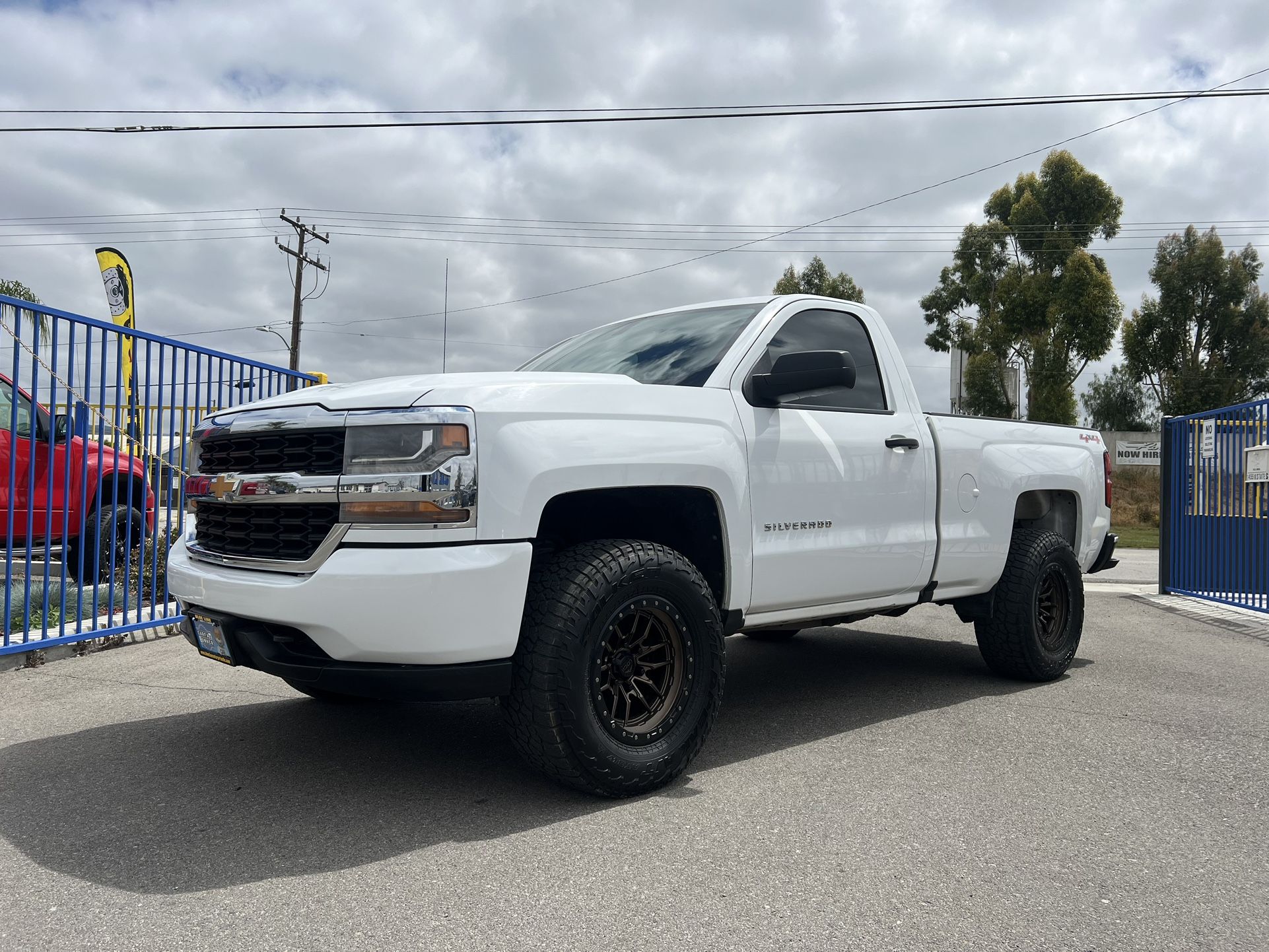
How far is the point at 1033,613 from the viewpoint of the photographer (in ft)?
18.0

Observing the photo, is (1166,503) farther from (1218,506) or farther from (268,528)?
(268,528)

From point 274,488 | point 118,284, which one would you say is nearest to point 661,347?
point 274,488

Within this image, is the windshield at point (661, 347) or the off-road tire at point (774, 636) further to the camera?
the off-road tire at point (774, 636)

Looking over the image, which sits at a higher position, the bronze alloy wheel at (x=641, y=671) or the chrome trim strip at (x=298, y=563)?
the chrome trim strip at (x=298, y=563)

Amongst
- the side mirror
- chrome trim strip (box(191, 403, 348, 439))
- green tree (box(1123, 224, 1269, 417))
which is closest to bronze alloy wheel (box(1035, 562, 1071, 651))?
the side mirror

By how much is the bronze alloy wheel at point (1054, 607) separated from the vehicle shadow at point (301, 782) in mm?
450

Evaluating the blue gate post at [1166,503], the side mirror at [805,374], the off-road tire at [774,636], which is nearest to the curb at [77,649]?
the off-road tire at [774,636]

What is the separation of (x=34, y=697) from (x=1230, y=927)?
545cm

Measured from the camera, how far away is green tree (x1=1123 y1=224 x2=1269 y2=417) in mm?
40562

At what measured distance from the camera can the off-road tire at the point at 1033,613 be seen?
17.9 ft

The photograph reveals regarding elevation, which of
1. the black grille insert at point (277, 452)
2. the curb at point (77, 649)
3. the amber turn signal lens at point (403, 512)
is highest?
the black grille insert at point (277, 452)

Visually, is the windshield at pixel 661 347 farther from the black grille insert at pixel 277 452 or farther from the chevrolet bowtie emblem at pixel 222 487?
the chevrolet bowtie emblem at pixel 222 487

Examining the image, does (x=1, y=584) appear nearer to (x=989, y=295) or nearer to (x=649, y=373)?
(x=649, y=373)

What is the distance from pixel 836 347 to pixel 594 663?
2.26 m
